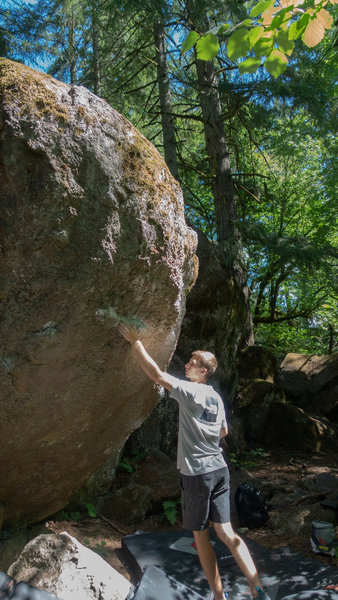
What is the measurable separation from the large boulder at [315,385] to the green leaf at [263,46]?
31.2 feet

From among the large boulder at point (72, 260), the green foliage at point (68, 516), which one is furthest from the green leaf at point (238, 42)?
the green foliage at point (68, 516)

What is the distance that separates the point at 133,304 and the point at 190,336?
4904 mm

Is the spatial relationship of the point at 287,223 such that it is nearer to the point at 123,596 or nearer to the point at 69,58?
the point at 69,58

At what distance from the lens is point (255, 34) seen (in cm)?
272

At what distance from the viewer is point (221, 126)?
464 inches

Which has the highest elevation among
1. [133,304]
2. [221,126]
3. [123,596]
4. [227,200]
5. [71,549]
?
[221,126]

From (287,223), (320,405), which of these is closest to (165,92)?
(287,223)

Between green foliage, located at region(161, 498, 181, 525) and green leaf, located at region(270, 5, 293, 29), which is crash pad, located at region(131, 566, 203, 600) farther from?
green leaf, located at region(270, 5, 293, 29)

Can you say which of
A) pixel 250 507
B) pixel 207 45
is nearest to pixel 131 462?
pixel 250 507

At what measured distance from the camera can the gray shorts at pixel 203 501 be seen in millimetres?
3340

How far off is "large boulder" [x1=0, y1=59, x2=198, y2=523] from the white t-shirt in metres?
0.58

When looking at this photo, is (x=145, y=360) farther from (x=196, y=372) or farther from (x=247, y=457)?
(x=247, y=457)

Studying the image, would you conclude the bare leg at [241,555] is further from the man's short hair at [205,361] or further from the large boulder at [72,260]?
the large boulder at [72,260]

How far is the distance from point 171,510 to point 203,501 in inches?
105
